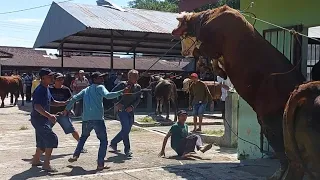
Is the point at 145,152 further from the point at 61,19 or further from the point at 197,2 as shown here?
the point at 61,19

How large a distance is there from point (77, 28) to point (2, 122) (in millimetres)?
5229

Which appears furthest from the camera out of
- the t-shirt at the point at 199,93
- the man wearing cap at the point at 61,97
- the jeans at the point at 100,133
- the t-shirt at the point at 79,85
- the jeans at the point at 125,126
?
the t-shirt at the point at 79,85

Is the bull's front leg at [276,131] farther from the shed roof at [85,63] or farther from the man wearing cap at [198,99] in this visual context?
the shed roof at [85,63]

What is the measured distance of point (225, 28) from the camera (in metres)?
5.40

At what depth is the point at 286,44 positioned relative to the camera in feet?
25.9

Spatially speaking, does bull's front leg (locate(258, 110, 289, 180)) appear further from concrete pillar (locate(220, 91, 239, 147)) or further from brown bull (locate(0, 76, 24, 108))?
brown bull (locate(0, 76, 24, 108))

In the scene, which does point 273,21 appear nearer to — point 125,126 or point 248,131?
point 248,131

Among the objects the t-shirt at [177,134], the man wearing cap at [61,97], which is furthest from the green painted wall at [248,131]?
the man wearing cap at [61,97]

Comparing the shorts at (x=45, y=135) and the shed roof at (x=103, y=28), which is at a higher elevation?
the shed roof at (x=103, y=28)

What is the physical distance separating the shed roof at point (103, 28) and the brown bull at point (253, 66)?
1307 cm

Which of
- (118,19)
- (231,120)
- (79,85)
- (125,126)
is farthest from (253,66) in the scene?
(118,19)

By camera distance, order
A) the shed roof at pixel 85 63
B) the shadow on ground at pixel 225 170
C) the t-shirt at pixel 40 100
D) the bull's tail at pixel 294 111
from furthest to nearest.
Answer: the shed roof at pixel 85 63 → the t-shirt at pixel 40 100 → the shadow on ground at pixel 225 170 → the bull's tail at pixel 294 111

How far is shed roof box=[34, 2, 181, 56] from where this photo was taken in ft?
63.4

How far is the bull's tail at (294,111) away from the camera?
362cm
